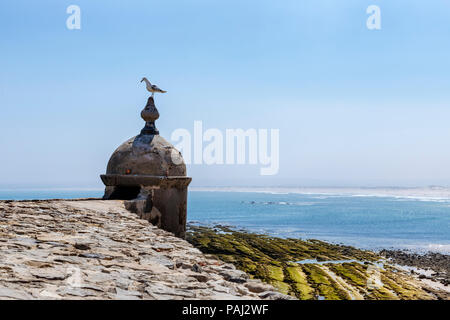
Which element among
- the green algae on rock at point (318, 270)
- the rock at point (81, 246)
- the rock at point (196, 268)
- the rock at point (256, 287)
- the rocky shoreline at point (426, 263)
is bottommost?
the rocky shoreline at point (426, 263)

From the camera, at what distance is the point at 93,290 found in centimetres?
291

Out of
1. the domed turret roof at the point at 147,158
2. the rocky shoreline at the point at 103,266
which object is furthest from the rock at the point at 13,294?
the domed turret roof at the point at 147,158

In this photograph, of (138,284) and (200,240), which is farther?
(200,240)

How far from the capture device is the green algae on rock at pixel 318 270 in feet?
65.2

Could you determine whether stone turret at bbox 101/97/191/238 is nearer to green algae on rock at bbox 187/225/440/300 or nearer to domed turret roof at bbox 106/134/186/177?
domed turret roof at bbox 106/134/186/177

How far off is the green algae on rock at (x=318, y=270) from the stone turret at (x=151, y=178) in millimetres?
8783

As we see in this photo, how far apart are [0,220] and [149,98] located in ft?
18.9

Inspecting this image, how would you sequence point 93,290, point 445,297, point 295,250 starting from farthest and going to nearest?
point 295,250 < point 445,297 < point 93,290

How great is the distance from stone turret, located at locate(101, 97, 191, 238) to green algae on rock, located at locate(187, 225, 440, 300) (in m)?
8.78

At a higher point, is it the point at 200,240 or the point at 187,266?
the point at 187,266

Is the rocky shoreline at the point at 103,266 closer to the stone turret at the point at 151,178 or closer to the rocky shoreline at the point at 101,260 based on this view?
the rocky shoreline at the point at 101,260
